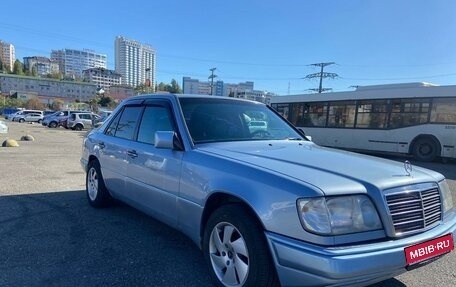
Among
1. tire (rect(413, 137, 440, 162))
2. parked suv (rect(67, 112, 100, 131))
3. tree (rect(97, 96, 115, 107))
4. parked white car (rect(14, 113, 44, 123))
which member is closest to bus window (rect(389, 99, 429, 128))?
tire (rect(413, 137, 440, 162))

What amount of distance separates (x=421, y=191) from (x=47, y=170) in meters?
8.59

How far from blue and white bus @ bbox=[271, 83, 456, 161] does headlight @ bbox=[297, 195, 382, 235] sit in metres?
13.0

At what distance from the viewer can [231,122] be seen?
4.08 metres

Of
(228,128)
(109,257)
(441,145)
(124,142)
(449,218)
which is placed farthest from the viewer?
(441,145)

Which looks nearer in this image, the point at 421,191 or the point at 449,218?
the point at 421,191

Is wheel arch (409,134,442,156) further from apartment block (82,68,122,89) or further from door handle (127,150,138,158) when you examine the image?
apartment block (82,68,122,89)

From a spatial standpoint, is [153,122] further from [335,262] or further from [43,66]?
[43,66]

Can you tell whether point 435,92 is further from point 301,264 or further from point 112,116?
point 301,264

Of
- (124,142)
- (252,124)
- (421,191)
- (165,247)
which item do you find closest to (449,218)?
(421,191)

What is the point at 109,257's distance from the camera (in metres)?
3.68

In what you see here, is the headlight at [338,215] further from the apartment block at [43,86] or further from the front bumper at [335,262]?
the apartment block at [43,86]

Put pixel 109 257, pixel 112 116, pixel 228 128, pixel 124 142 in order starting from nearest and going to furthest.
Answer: pixel 109 257 < pixel 228 128 < pixel 124 142 < pixel 112 116

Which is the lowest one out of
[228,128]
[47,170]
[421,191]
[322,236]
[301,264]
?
[47,170]

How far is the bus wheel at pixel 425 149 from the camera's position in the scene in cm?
1353
